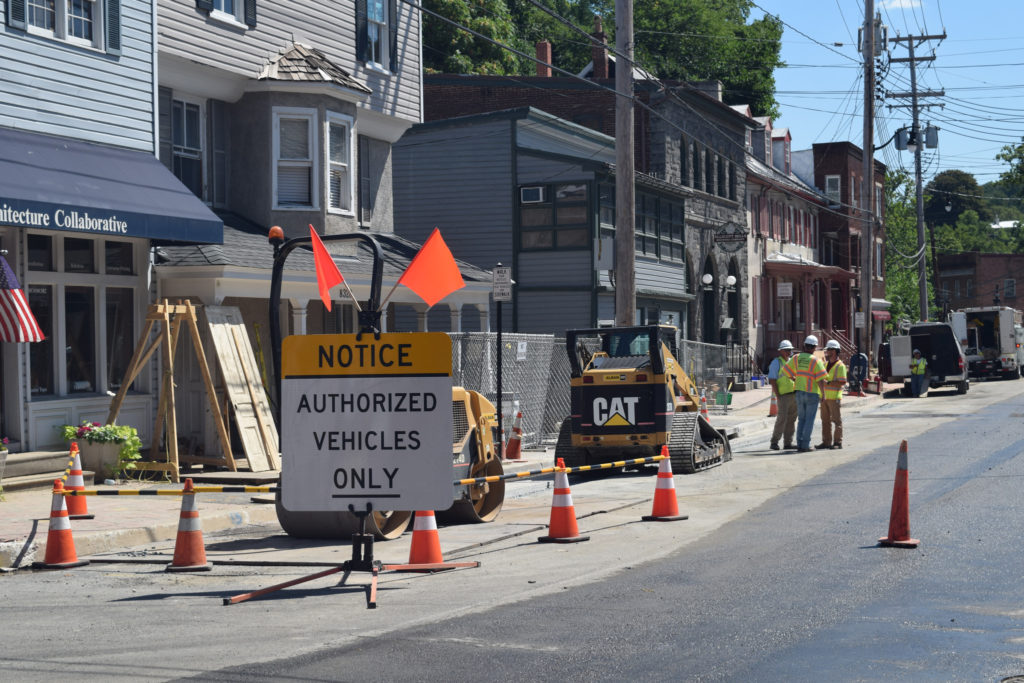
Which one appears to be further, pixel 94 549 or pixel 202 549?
pixel 94 549

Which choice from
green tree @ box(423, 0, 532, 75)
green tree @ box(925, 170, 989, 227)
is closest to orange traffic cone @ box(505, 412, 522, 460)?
green tree @ box(423, 0, 532, 75)

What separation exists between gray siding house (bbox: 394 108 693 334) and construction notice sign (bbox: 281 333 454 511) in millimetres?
22396

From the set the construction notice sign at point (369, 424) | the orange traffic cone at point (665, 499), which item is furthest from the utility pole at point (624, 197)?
the construction notice sign at point (369, 424)

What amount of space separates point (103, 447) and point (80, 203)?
3.18 metres

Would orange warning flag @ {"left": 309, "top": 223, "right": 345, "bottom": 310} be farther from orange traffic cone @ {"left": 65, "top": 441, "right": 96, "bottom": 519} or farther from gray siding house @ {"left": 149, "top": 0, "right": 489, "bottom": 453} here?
gray siding house @ {"left": 149, "top": 0, "right": 489, "bottom": 453}

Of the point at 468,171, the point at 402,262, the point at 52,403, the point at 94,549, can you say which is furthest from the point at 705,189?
the point at 94,549

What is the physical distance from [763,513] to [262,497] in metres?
5.93

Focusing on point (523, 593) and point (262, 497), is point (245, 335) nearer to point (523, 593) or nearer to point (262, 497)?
point (262, 497)

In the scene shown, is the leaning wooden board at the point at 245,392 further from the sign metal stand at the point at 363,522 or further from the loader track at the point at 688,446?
the sign metal stand at the point at 363,522

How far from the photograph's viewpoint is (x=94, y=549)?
11.4 meters

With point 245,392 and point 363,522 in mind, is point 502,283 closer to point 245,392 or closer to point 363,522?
point 245,392

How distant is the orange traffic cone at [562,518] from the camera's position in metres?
11.6

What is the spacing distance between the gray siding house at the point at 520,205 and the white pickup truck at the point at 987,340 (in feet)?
82.4

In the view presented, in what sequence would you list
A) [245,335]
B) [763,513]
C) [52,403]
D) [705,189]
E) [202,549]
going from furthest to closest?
[705,189], [245,335], [52,403], [763,513], [202,549]
